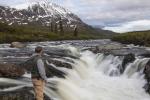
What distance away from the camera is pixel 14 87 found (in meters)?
25.4

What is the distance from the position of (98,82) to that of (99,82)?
10cm

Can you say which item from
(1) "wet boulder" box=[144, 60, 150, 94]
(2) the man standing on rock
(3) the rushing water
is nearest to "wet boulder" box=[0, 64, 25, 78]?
(3) the rushing water

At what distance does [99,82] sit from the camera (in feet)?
114

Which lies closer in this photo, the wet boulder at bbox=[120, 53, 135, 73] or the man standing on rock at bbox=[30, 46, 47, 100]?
the man standing on rock at bbox=[30, 46, 47, 100]

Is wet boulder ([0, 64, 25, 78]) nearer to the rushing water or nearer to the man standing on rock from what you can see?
the rushing water

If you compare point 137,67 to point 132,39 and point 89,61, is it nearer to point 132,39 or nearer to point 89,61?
point 89,61

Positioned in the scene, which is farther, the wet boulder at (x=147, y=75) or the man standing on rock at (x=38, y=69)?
the wet boulder at (x=147, y=75)

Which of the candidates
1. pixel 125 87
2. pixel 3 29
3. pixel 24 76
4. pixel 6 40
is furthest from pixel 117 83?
pixel 3 29

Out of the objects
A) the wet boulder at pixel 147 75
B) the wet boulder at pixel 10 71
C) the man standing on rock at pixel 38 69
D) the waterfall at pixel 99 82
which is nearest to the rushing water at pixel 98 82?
the waterfall at pixel 99 82

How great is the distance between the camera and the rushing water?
26.8 metres

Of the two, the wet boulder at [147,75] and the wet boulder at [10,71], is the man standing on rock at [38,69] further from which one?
the wet boulder at [147,75]

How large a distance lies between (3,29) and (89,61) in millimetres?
97817

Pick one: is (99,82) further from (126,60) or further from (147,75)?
(126,60)

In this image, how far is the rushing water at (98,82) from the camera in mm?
26812
